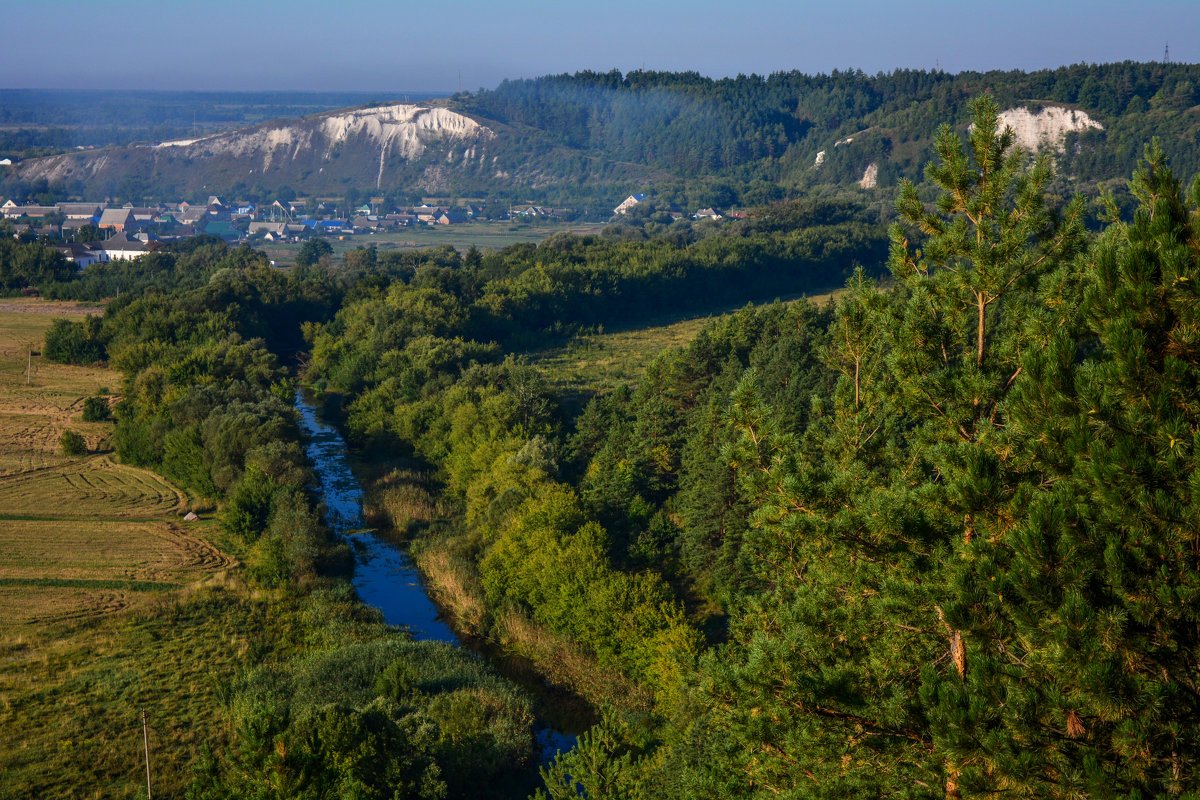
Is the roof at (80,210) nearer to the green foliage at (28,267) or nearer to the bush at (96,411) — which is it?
the green foliage at (28,267)

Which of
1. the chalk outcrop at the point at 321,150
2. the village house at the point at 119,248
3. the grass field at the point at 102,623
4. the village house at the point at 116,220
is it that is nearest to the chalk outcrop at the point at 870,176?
the chalk outcrop at the point at 321,150

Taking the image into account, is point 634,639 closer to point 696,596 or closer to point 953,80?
point 696,596

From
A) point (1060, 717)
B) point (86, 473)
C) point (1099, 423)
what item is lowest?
point (86, 473)

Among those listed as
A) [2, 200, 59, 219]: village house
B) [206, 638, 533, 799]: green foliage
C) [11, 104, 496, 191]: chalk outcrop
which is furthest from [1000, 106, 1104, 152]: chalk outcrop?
[206, 638, 533, 799]: green foliage

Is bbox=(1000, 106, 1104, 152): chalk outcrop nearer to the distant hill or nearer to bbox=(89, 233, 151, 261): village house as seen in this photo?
the distant hill

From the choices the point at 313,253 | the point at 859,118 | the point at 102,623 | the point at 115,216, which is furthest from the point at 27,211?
the point at 102,623

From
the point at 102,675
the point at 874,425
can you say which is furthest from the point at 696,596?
the point at 874,425
